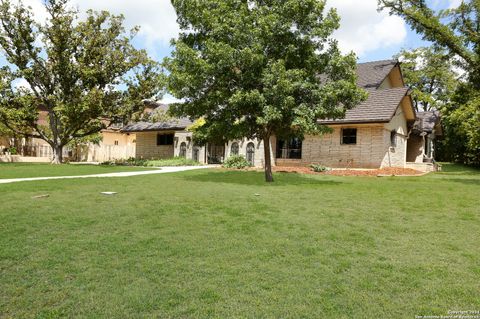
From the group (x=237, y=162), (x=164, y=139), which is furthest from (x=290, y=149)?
(x=164, y=139)

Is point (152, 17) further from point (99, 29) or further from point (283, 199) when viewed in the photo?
point (99, 29)

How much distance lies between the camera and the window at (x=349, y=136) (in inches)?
867

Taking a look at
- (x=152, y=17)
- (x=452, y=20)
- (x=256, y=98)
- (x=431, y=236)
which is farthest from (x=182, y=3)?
(x=452, y=20)

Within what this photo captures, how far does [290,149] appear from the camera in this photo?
79.9ft

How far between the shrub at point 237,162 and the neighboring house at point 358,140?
1.57 m

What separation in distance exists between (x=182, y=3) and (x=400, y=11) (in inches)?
660

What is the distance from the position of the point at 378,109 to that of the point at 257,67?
11502mm

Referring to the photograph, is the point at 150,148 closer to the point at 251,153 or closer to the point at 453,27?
the point at 251,153

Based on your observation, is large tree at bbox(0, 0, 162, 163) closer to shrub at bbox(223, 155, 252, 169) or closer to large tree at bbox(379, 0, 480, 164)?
shrub at bbox(223, 155, 252, 169)

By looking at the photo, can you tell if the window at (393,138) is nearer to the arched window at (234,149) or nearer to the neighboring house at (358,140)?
the neighboring house at (358,140)

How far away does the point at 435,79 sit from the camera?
1657 inches

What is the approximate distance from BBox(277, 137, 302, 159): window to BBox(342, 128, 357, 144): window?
2982 millimetres

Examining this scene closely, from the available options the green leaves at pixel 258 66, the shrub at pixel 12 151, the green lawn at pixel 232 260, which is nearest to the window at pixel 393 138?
Result: the green leaves at pixel 258 66

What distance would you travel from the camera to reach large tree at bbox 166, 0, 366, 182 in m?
12.0
